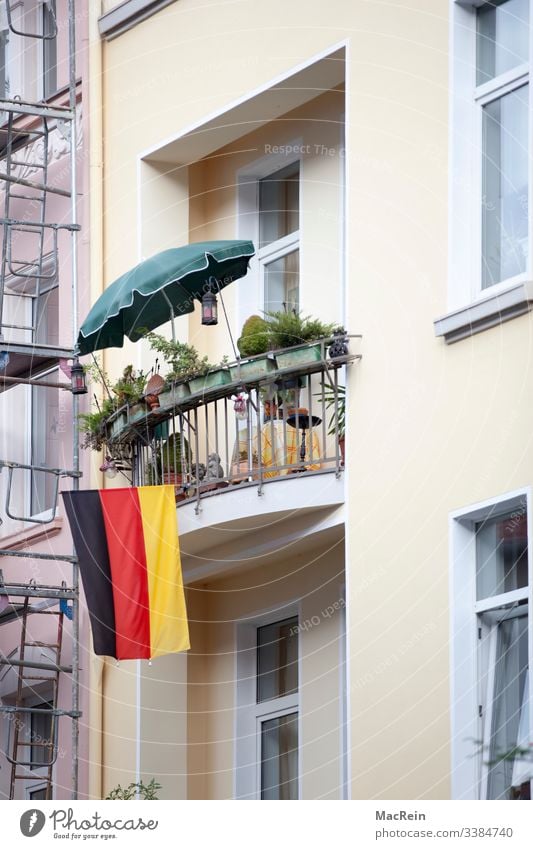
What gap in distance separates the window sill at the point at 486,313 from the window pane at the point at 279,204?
282 cm

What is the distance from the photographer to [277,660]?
13.1 m

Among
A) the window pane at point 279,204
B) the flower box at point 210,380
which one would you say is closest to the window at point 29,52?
the window pane at point 279,204

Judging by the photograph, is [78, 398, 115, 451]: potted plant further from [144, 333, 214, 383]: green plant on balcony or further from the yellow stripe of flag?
the yellow stripe of flag

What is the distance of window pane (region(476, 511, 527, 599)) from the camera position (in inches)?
407

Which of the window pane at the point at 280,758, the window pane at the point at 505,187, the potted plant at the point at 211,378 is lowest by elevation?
the window pane at the point at 280,758

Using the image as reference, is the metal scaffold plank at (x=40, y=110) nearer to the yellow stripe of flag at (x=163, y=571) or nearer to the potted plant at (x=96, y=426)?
the potted plant at (x=96, y=426)

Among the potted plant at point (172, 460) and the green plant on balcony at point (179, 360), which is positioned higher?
the green plant on balcony at point (179, 360)

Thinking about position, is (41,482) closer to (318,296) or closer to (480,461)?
(318,296)

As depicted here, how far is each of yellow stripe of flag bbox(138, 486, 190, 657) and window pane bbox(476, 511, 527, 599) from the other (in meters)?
2.09

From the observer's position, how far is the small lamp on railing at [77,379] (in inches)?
509

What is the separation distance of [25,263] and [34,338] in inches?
33.1

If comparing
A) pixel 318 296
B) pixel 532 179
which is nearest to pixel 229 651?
pixel 318 296

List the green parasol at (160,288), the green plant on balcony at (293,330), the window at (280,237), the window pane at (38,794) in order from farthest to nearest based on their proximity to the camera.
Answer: the window pane at (38,794)
the window at (280,237)
the green parasol at (160,288)
the green plant on balcony at (293,330)

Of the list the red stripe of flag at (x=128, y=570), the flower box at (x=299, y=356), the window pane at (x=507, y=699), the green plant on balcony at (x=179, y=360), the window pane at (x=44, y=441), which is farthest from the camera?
the window pane at (x=44, y=441)
